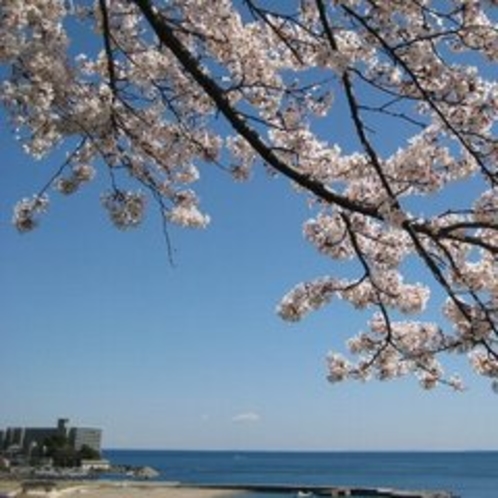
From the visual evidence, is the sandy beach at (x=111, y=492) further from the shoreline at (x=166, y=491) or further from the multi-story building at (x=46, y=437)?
the multi-story building at (x=46, y=437)

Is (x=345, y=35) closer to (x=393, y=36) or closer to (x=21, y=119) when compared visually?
(x=393, y=36)

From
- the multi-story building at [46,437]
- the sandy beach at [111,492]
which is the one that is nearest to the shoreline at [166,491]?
the sandy beach at [111,492]

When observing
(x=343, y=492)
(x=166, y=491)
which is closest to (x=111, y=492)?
(x=166, y=491)

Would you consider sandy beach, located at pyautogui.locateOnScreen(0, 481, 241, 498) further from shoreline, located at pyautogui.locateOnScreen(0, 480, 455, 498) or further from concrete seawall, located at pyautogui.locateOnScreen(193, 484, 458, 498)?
concrete seawall, located at pyautogui.locateOnScreen(193, 484, 458, 498)

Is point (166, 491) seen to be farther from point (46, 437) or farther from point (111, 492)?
point (46, 437)

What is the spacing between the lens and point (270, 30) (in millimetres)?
6238

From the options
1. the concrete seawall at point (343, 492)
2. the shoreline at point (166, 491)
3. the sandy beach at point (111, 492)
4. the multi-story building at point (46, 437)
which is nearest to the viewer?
the sandy beach at point (111, 492)

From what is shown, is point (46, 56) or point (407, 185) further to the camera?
point (407, 185)

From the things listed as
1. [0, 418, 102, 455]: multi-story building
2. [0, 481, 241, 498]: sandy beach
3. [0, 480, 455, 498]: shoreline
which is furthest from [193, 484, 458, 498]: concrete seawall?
[0, 418, 102, 455]: multi-story building

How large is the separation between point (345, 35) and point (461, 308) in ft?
5.57

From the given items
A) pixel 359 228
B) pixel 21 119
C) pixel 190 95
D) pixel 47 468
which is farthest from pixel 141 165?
pixel 47 468

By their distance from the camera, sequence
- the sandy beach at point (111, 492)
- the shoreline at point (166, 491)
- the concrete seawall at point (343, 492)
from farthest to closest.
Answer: the concrete seawall at point (343, 492) < the shoreline at point (166, 491) < the sandy beach at point (111, 492)

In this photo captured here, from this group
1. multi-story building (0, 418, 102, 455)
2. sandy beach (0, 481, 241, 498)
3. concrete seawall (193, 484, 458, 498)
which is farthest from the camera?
multi-story building (0, 418, 102, 455)

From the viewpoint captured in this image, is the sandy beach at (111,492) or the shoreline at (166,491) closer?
the sandy beach at (111,492)
